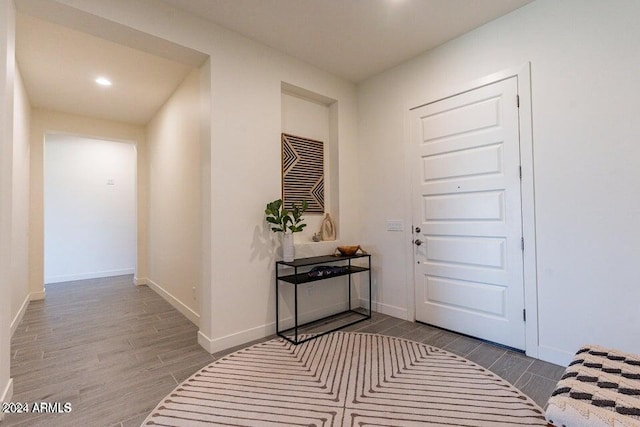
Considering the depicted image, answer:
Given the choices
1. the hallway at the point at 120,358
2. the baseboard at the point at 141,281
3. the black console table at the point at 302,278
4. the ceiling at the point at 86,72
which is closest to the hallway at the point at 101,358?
the hallway at the point at 120,358

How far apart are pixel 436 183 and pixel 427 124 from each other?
65 centimetres

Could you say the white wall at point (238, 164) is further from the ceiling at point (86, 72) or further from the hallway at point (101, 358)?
the ceiling at point (86, 72)

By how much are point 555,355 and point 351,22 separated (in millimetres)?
3284

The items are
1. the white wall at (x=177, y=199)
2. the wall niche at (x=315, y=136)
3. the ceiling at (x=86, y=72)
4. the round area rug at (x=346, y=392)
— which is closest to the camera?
the round area rug at (x=346, y=392)

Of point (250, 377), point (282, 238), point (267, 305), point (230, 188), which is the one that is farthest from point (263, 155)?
point (250, 377)

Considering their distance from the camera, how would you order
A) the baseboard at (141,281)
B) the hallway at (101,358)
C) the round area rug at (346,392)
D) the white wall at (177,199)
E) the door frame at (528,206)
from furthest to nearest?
the baseboard at (141,281)
the white wall at (177,199)
the door frame at (528,206)
the hallway at (101,358)
the round area rug at (346,392)

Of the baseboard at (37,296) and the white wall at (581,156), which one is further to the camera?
the baseboard at (37,296)

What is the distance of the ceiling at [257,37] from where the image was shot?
2.45 m

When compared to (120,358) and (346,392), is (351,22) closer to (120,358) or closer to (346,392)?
(346,392)

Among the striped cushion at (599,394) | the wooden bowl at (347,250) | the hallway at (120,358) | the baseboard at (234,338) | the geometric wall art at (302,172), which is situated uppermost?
the geometric wall art at (302,172)

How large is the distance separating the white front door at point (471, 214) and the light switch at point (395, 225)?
0.62ft

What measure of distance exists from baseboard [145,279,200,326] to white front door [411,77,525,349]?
99.2 inches

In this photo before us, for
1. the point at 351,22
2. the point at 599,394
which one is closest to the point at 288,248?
the point at 351,22

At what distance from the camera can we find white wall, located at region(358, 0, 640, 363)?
2031mm
